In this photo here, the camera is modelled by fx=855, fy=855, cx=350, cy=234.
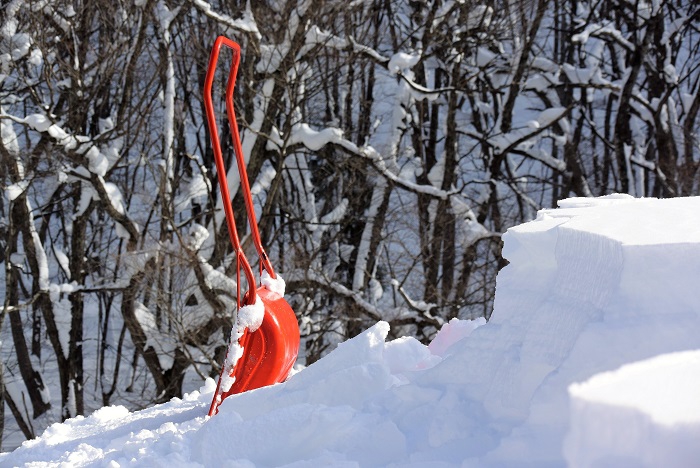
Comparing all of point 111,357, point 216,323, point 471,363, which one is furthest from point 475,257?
point 471,363

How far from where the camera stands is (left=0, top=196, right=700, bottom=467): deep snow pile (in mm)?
1669

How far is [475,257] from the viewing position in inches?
473

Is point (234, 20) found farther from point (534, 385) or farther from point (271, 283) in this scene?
point (534, 385)

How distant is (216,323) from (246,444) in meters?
7.65

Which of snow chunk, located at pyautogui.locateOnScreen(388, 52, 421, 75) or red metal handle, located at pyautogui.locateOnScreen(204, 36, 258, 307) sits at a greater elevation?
snow chunk, located at pyautogui.locateOnScreen(388, 52, 421, 75)

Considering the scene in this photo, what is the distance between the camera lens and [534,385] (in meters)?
2.09

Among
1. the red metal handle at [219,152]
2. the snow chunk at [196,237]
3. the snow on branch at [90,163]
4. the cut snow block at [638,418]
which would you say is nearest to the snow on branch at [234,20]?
the snow on branch at [90,163]

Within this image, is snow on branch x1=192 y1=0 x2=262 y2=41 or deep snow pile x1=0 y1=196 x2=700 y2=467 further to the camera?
snow on branch x1=192 y1=0 x2=262 y2=41

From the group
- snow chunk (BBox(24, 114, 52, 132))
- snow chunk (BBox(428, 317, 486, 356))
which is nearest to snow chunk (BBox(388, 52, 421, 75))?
snow chunk (BBox(24, 114, 52, 132))

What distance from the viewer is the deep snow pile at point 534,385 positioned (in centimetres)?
167

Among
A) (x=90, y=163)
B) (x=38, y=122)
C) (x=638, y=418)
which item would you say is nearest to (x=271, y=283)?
(x=638, y=418)

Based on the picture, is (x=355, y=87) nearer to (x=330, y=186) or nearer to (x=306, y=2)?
(x=330, y=186)

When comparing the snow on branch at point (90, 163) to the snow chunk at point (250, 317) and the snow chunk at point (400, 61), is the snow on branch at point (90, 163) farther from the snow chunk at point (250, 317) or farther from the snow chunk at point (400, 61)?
the snow chunk at point (250, 317)

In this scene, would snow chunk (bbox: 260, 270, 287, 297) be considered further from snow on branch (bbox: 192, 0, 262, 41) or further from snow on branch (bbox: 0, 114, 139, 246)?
snow on branch (bbox: 0, 114, 139, 246)
